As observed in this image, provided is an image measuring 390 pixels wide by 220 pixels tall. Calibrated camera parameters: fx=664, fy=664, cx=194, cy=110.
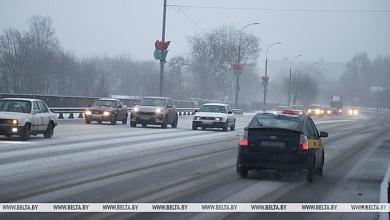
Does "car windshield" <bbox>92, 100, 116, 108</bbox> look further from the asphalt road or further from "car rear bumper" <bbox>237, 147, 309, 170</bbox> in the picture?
"car rear bumper" <bbox>237, 147, 309, 170</bbox>

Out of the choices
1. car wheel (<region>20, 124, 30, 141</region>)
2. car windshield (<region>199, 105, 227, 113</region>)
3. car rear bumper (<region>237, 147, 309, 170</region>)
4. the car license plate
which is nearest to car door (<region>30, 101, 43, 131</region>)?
car wheel (<region>20, 124, 30, 141</region>)

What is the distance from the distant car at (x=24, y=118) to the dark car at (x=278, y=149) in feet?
33.5

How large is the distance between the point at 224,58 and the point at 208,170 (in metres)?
92.6

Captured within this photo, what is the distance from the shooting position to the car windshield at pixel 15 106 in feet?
76.4

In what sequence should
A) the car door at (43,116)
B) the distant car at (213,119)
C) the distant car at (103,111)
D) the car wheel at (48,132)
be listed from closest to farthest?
the car door at (43,116), the car wheel at (48,132), the distant car at (213,119), the distant car at (103,111)

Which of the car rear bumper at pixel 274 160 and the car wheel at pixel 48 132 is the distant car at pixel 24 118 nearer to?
the car wheel at pixel 48 132

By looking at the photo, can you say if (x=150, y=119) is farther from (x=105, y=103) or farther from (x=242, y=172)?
(x=242, y=172)

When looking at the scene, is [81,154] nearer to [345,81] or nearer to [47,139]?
[47,139]

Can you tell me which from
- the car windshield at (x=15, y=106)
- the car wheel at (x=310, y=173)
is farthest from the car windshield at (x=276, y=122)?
the car windshield at (x=15, y=106)

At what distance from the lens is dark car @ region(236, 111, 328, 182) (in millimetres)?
14273

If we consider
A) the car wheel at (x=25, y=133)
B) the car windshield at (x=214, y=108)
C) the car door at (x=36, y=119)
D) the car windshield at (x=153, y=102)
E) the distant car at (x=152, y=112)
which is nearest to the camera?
the car wheel at (x=25, y=133)

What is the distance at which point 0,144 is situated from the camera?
21125 mm

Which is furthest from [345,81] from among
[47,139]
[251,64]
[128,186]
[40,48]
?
[128,186]

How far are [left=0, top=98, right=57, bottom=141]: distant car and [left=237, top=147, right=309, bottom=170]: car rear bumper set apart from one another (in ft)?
33.9
